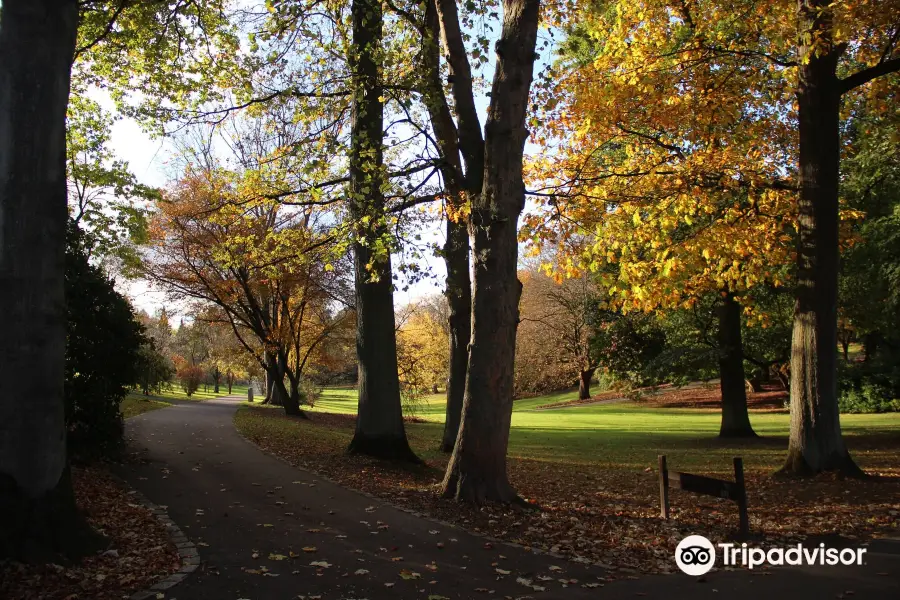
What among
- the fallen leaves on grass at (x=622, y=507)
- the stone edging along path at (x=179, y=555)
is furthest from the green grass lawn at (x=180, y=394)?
the stone edging along path at (x=179, y=555)

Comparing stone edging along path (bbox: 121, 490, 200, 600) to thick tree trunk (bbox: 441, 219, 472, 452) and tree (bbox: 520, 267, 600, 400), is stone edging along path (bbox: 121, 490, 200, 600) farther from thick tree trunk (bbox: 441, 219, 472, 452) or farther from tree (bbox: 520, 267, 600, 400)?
tree (bbox: 520, 267, 600, 400)

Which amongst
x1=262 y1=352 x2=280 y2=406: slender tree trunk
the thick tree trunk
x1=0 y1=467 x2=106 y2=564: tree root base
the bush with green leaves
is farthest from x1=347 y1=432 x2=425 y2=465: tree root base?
x1=262 y1=352 x2=280 y2=406: slender tree trunk

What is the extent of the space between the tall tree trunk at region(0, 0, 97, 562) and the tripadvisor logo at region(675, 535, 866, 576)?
19.2ft

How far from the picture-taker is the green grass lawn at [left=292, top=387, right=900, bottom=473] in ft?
49.0

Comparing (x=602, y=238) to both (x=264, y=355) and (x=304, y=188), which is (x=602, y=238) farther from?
(x=264, y=355)

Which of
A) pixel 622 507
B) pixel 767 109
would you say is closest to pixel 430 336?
pixel 767 109

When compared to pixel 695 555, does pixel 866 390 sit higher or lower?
higher

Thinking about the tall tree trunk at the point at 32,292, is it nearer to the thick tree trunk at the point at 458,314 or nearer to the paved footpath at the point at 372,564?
the paved footpath at the point at 372,564

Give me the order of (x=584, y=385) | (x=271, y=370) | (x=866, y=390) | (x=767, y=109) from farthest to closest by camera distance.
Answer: (x=584, y=385) → (x=271, y=370) → (x=866, y=390) → (x=767, y=109)

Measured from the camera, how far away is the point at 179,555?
609 centimetres

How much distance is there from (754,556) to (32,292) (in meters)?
7.53

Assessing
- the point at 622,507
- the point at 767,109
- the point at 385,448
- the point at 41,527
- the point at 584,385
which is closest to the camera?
the point at 41,527

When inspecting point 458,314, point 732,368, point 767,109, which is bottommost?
point 732,368

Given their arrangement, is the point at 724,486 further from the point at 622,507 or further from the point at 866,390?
the point at 866,390
